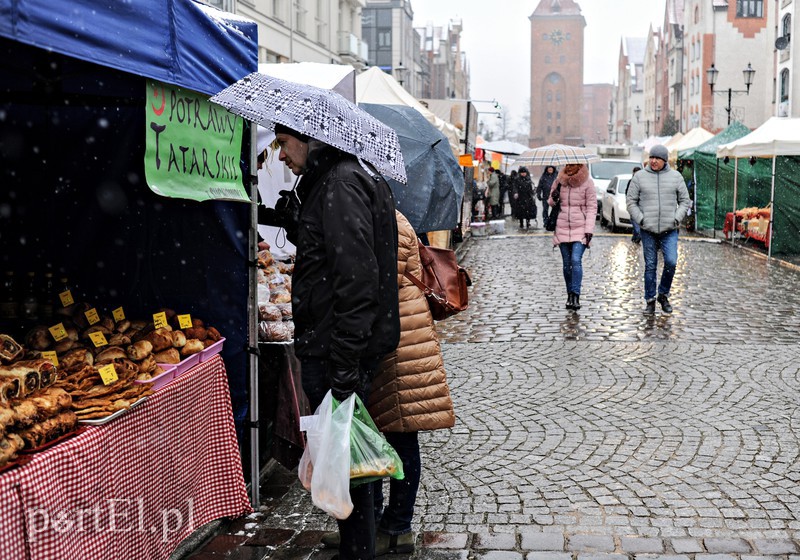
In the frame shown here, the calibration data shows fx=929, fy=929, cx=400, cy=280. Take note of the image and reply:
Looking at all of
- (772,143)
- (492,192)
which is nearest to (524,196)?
(492,192)

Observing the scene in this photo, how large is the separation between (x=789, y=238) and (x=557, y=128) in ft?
384

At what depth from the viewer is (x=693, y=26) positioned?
235 ft

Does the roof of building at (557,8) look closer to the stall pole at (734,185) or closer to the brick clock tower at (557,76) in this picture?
the brick clock tower at (557,76)

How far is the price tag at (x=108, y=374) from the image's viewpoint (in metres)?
3.79

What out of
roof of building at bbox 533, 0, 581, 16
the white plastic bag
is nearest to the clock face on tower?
roof of building at bbox 533, 0, 581, 16

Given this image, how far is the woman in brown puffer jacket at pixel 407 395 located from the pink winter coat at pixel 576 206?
7.11m

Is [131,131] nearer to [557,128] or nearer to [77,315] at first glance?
[77,315]

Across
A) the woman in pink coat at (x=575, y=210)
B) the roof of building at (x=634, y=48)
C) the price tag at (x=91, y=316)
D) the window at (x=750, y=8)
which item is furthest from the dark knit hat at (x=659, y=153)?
the roof of building at (x=634, y=48)

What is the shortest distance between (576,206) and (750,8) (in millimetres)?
60966

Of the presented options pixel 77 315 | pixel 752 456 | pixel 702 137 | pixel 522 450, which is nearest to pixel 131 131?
pixel 77 315

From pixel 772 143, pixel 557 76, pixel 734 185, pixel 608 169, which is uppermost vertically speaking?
pixel 557 76

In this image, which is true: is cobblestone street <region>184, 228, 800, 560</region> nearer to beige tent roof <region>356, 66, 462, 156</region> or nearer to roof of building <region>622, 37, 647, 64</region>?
beige tent roof <region>356, 66, 462, 156</region>

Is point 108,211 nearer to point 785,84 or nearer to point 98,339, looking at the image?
point 98,339

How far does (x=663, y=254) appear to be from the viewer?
10938 mm
